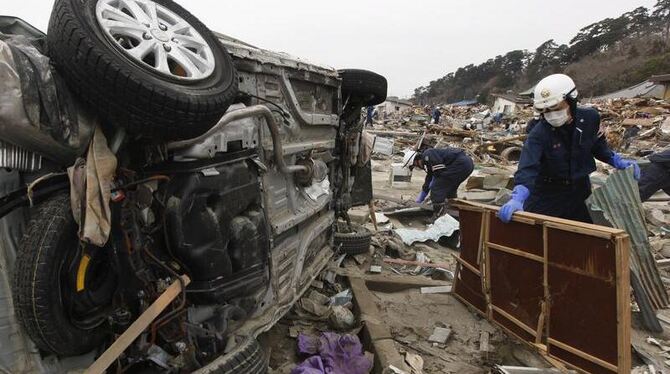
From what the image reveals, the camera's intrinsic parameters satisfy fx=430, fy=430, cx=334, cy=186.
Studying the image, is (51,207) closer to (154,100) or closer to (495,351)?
(154,100)

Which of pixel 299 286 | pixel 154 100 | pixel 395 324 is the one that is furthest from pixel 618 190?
pixel 154 100

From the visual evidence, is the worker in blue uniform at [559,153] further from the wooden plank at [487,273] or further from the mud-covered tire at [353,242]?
the mud-covered tire at [353,242]

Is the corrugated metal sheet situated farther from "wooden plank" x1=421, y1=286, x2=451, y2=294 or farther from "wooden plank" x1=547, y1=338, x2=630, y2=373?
"wooden plank" x1=421, y1=286, x2=451, y2=294

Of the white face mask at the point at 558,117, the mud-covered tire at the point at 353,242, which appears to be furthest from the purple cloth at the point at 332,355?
the white face mask at the point at 558,117

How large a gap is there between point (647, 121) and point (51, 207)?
2310 cm

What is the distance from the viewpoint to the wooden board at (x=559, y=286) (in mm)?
2498

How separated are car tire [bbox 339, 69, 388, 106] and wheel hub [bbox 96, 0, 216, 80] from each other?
2308 millimetres

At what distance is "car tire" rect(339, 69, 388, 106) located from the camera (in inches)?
167

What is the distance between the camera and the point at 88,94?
5.21ft

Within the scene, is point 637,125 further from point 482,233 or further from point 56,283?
point 56,283

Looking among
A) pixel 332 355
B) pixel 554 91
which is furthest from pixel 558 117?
pixel 332 355

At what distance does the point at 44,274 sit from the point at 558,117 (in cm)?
350

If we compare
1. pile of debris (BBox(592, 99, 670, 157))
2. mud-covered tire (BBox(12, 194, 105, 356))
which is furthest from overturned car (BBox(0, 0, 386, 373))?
pile of debris (BBox(592, 99, 670, 157))

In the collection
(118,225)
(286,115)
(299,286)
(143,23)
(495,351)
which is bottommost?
(495,351)
